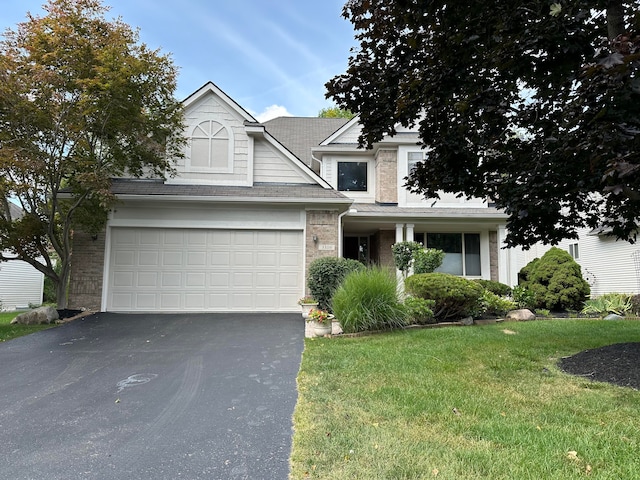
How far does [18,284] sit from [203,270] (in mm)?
15621

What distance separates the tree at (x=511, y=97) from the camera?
362cm

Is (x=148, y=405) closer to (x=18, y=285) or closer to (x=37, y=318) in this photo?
(x=37, y=318)

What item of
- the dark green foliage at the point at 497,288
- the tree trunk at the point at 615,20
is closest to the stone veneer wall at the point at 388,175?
the dark green foliage at the point at 497,288

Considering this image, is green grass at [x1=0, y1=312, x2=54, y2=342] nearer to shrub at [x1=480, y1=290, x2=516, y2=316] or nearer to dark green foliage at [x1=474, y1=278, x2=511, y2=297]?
shrub at [x1=480, y1=290, x2=516, y2=316]

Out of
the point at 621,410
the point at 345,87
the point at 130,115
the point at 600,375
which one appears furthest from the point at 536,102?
the point at 130,115

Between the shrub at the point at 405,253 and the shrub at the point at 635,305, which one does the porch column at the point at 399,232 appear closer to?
the shrub at the point at 405,253

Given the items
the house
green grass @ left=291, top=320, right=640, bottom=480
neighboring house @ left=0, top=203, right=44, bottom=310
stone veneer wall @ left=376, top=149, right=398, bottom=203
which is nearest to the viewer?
green grass @ left=291, top=320, right=640, bottom=480

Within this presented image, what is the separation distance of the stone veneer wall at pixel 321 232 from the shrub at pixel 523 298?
5532 mm

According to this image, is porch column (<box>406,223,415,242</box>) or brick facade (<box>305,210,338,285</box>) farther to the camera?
porch column (<box>406,223,415,242</box>)

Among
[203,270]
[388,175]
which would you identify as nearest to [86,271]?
[203,270]

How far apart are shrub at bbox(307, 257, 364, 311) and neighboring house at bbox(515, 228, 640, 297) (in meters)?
7.69

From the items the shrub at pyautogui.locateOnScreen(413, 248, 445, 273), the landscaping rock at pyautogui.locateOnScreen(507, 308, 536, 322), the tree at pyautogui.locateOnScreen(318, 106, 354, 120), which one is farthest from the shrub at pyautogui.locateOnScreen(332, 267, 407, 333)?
the tree at pyautogui.locateOnScreen(318, 106, 354, 120)

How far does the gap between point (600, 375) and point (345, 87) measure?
5.11m

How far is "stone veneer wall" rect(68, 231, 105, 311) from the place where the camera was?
9969mm
